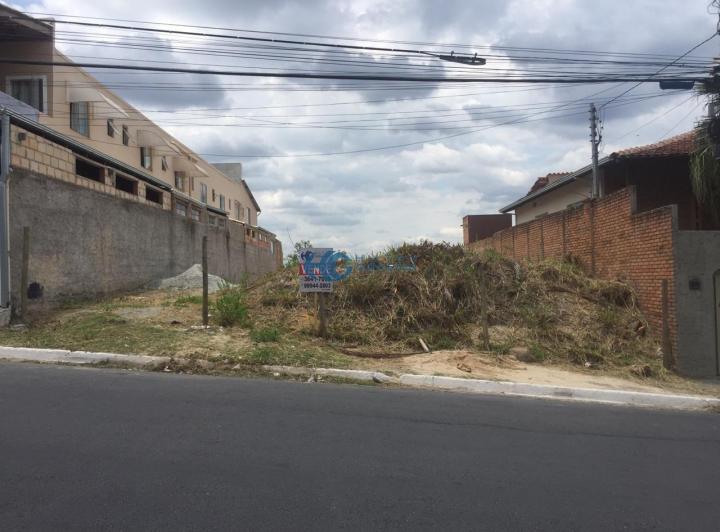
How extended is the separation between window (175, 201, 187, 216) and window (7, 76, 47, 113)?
5734 millimetres

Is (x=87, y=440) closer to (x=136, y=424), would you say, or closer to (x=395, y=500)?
(x=136, y=424)

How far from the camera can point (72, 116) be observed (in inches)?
871

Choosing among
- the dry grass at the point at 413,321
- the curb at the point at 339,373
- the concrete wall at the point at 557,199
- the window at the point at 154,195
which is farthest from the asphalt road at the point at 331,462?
the window at the point at 154,195

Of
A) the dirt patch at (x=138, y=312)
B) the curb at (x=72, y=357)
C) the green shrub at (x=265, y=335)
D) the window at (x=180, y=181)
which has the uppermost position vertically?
the window at (x=180, y=181)

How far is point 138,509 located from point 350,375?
505 cm

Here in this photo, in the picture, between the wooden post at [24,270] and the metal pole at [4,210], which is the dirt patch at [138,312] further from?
the metal pole at [4,210]

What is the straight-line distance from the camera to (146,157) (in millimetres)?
30297

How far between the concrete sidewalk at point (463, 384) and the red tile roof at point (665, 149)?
8.79 metres

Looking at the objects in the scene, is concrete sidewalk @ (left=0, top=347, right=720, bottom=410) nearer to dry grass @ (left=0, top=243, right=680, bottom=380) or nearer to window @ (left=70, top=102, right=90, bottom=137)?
dry grass @ (left=0, top=243, right=680, bottom=380)

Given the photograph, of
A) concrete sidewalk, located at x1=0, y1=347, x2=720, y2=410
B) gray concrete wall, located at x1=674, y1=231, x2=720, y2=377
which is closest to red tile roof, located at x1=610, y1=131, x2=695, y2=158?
gray concrete wall, located at x1=674, y1=231, x2=720, y2=377

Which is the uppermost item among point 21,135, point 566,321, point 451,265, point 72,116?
point 72,116

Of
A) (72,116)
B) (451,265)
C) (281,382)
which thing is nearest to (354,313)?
(451,265)

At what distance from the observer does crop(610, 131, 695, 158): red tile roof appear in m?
15.2

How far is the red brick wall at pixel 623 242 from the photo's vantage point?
418 inches
